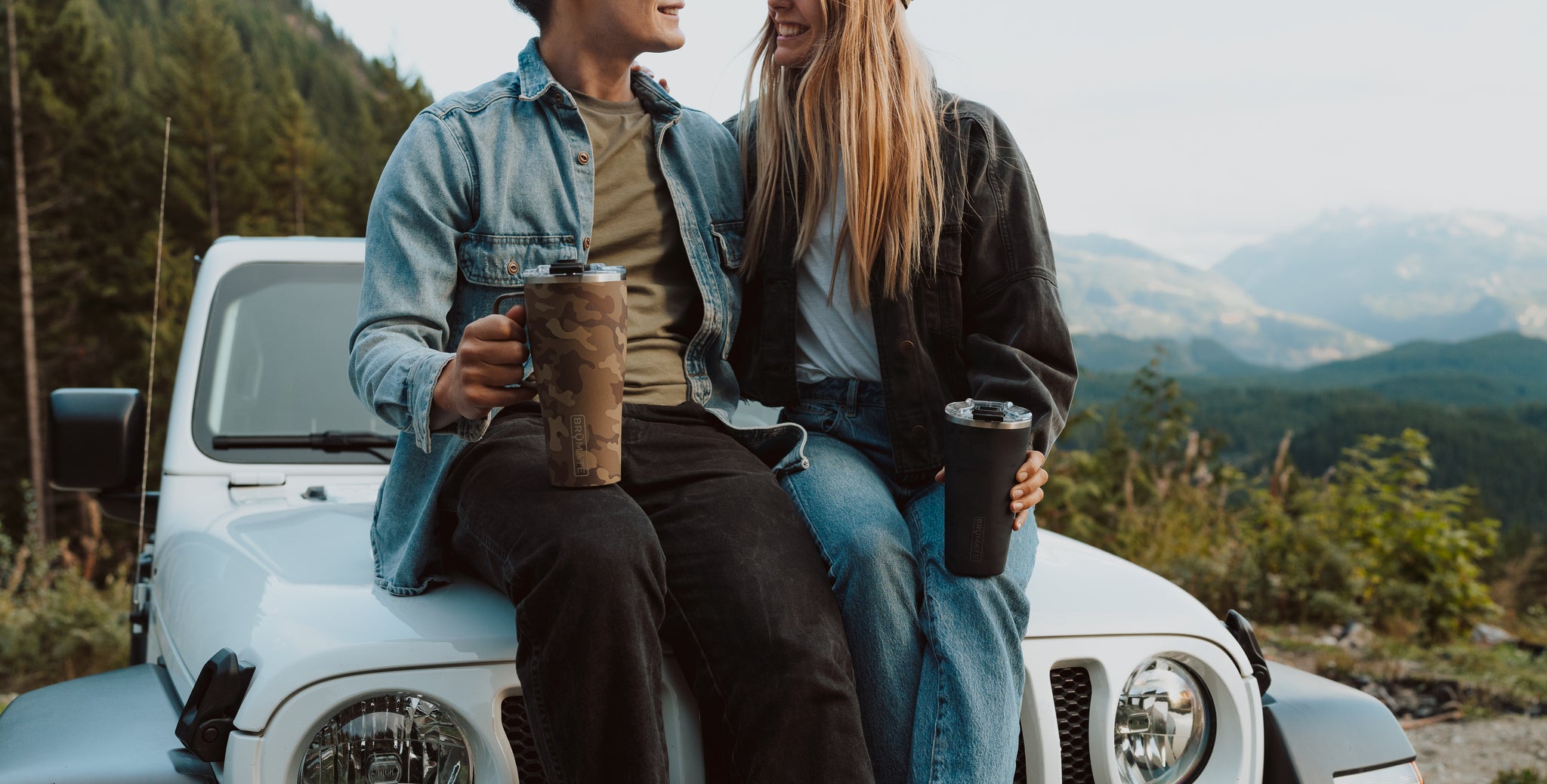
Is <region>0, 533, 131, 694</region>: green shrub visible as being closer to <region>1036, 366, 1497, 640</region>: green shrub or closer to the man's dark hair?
the man's dark hair

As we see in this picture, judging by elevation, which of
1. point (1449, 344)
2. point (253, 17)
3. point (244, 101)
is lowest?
point (1449, 344)

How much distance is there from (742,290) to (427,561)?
0.92 meters

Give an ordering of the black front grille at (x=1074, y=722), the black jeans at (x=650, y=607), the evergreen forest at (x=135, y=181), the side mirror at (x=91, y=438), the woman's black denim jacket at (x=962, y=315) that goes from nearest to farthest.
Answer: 1. the black jeans at (x=650, y=607)
2. the black front grille at (x=1074, y=722)
3. the woman's black denim jacket at (x=962, y=315)
4. the side mirror at (x=91, y=438)
5. the evergreen forest at (x=135, y=181)

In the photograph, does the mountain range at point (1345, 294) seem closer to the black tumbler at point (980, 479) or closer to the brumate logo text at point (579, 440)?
the black tumbler at point (980, 479)

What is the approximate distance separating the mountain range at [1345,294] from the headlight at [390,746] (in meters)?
93.3

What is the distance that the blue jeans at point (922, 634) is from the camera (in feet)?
5.78

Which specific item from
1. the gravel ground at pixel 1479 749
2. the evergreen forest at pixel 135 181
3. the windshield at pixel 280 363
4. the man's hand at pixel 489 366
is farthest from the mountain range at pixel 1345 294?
the man's hand at pixel 489 366

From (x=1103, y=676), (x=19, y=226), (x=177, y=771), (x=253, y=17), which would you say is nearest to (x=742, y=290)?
(x=1103, y=676)

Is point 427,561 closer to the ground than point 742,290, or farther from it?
closer to the ground

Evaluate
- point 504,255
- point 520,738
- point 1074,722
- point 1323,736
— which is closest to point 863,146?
point 504,255

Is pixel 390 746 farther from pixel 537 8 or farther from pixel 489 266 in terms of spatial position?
pixel 537 8

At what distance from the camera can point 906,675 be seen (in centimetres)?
186

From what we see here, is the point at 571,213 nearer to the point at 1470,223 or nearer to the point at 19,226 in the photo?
the point at 19,226

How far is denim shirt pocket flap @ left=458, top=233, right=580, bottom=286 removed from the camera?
2.13 meters
